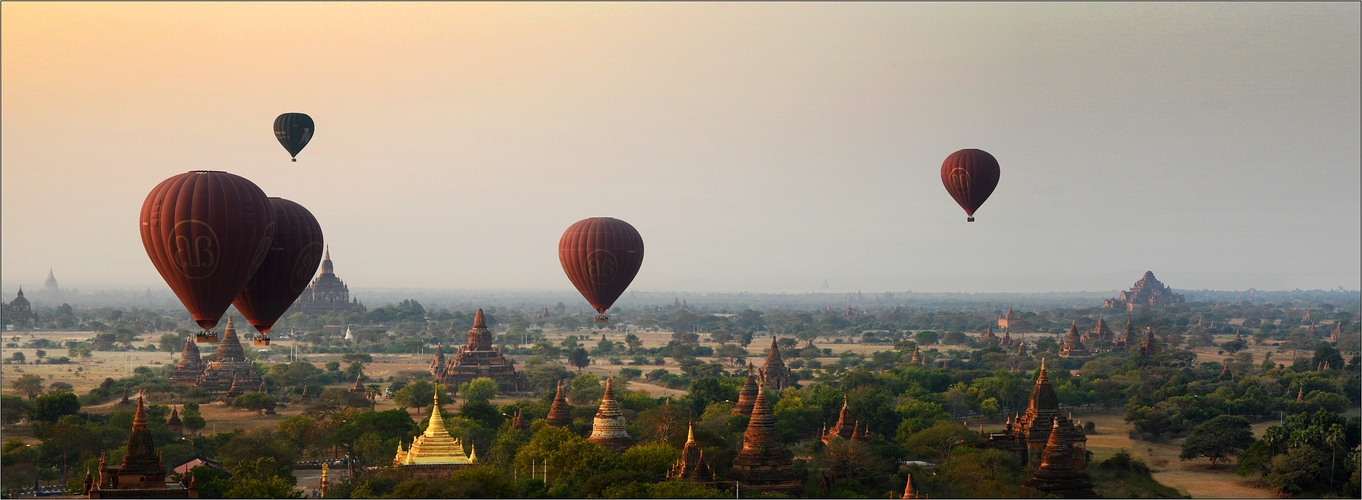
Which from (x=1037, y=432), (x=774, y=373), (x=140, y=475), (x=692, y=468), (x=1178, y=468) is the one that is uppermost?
(x=774, y=373)

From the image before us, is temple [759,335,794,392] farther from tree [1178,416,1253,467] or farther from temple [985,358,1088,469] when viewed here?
temple [985,358,1088,469]

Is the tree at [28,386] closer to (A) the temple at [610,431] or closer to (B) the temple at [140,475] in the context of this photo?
(A) the temple at [610,431]

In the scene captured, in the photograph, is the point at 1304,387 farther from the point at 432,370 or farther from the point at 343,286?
the point at 343,286

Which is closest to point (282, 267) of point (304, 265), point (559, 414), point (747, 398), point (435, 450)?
point (304, 265)

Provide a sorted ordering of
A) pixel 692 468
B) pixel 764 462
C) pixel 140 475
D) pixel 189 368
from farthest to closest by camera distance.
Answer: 1. pixel 189 368
2. pixel 764 462
3. pixel 692 468
4. pixel 140 475

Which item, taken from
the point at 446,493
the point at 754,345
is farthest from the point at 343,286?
the point at 446,493

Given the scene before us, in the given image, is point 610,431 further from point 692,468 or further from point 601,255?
point 692,468

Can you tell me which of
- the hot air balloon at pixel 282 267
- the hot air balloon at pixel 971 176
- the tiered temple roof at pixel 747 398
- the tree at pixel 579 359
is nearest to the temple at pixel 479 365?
the tree at pixel 579 359
